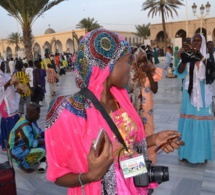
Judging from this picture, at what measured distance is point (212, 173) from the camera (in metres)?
3.30

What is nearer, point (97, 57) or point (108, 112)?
point (97, 57)

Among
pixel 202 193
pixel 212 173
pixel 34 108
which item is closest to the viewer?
pixel 202 193

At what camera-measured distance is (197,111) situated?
3.41 meters

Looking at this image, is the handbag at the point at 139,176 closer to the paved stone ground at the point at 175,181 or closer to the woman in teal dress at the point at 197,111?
the paved stone ground at the point at 175,181

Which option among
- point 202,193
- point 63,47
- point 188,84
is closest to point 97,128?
point 202,193

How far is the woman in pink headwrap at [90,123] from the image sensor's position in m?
1.17

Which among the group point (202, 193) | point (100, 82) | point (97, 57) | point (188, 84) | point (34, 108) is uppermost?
point (97, 57)

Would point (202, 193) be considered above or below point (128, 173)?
below

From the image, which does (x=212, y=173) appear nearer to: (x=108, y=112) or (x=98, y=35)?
(x=108, y=112)

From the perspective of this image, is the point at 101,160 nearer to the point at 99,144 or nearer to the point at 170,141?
the point at 99,144

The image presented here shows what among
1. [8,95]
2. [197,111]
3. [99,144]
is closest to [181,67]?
[197,111]

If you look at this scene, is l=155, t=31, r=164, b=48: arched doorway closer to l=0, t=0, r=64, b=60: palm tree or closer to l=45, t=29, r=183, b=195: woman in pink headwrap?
l=0, t=0, r=64, b=60: palm tree

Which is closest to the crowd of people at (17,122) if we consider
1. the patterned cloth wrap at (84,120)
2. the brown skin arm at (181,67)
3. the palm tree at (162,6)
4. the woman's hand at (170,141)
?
the patterned cloth wrap at (84,120)

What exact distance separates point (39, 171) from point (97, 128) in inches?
111
